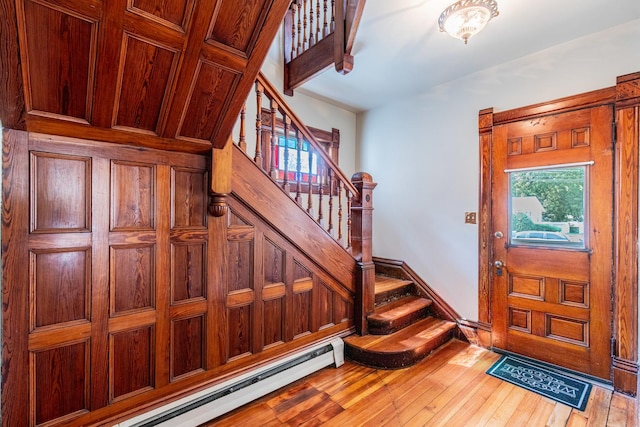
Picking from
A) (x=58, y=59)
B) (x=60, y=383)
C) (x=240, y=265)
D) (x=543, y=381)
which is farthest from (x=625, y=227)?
(x=60, y=383)

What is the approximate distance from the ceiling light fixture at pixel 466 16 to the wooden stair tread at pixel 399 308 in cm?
242

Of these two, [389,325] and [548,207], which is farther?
[389,325]

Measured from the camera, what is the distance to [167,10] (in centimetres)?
117

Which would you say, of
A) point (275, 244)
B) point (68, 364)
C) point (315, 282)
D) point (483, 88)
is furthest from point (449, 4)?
point (68, 364)

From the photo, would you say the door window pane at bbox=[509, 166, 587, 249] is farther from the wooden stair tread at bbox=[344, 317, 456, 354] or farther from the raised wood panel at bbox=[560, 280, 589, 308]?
the wooden stair tread at bbox=[344, 317, 456, 354]

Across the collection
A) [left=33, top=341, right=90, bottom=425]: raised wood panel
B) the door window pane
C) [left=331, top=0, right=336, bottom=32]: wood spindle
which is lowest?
[left=33, top=341, right=90, bottom=425]: raised wood panel

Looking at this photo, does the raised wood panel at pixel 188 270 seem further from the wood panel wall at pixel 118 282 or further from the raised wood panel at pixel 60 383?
the raised wood panel at pixel 60 383

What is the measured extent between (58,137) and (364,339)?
263cm

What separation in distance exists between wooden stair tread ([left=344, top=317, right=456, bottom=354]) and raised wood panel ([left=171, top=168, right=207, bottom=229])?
173 centimetres

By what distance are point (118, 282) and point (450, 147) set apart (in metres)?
3.21

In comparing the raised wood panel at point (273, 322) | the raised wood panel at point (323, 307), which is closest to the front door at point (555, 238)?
A: the raised wood panel at point (323, 307)

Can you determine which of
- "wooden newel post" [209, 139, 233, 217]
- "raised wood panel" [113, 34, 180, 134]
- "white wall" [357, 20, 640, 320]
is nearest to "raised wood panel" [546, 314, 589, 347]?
"white wall" [357, 20, 640, 320]

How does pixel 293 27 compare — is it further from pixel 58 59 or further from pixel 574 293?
pixel 574 293

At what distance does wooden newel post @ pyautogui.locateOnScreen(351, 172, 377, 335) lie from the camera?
8.99 ft
